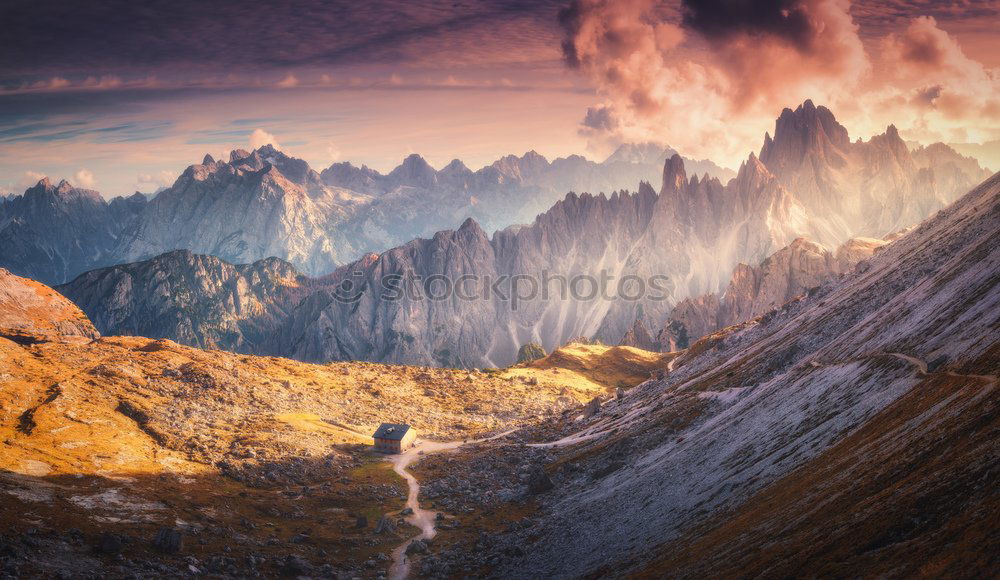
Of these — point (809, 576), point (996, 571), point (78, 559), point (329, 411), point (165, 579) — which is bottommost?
point (329, 411)

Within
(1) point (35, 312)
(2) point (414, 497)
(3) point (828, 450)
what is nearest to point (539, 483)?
(2) point (414, 497)

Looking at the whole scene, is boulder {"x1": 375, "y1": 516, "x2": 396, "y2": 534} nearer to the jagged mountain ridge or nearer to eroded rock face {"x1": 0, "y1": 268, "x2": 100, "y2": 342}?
the jagged mountain ridge

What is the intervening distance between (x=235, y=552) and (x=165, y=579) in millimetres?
11694

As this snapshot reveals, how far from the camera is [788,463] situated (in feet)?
171

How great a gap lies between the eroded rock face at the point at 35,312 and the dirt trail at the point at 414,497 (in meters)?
115

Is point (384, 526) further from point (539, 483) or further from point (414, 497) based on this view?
point (539, 483)

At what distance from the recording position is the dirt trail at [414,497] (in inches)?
2753

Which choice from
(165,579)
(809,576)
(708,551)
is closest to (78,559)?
(165,579)

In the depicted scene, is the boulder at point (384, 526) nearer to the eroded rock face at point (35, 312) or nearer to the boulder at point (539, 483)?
the boulder at point (539, 483)

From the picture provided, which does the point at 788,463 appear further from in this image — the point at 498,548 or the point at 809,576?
A: the point at 498,548

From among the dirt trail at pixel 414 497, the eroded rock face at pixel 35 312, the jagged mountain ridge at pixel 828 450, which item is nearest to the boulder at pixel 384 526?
the dirt trail at pixel 414 497

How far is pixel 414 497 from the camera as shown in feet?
311

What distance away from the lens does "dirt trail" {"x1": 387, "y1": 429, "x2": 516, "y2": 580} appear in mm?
69938

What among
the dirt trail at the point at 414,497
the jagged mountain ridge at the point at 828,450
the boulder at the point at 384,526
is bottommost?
the dirt trail at the point at 414,497
